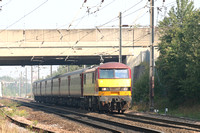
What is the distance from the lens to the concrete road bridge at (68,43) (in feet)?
132

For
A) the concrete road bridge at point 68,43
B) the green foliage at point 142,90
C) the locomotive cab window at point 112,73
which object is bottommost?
the green foliage at point 142,90

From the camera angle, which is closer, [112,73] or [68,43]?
[112,73]

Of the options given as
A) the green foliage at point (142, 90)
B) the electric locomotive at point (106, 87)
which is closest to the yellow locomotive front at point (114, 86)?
the electric locomotive at point (106, 87)

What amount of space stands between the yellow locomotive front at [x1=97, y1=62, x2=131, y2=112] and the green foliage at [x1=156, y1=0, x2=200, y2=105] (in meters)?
3.80

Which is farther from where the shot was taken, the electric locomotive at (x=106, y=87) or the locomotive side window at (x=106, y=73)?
the locomotive side window at (x=106, y=73)

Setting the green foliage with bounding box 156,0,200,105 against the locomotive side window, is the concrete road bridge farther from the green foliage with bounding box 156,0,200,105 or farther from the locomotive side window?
the locomotive side window

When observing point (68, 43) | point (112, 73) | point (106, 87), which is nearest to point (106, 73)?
point (112, 73)

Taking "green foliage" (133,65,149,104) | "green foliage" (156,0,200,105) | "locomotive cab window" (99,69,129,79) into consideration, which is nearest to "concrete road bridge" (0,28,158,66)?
"green foliage" (133,65,149,104)

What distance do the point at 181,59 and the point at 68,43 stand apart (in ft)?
59.2

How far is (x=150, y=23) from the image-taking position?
27297 mm

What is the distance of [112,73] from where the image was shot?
2502 cm

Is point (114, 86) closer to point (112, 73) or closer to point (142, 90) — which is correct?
point (112, 73)

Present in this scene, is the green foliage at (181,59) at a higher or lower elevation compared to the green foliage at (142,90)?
higher

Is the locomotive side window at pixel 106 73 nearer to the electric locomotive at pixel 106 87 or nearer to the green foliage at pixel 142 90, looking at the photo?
the electric locomotive at pixel 106 87
